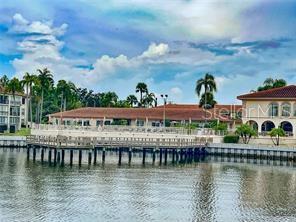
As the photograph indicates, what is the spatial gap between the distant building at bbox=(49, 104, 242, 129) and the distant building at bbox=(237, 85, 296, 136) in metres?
10.4

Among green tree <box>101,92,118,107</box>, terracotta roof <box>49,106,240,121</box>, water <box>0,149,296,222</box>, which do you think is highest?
green tree <box>101,92,118,107</box>

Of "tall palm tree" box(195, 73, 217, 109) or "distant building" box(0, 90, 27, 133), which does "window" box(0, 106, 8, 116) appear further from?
"tall palm tree" box(195, 73, 217, 109)

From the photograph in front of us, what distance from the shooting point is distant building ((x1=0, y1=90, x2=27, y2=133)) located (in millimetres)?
120125

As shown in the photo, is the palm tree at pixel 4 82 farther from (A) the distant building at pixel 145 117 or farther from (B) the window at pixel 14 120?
(A) the distant building at pixel 145 117

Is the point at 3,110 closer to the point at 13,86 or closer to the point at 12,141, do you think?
the point at 13,86

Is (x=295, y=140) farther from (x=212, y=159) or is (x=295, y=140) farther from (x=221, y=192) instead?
(x=221, y=192)

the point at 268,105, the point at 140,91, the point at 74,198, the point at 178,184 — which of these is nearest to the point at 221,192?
the point at 178,184

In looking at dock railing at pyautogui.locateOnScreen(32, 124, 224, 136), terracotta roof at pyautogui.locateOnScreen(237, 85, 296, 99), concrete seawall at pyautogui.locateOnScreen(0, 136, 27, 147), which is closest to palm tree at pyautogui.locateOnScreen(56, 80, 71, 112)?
concrete seawall at pyautogui.locateOnScreen(0, 136, 27, 147)

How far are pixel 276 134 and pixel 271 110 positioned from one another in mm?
10308

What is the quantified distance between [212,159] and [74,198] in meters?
43.2

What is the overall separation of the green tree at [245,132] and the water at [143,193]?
78.1ft

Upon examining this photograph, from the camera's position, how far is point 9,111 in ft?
400

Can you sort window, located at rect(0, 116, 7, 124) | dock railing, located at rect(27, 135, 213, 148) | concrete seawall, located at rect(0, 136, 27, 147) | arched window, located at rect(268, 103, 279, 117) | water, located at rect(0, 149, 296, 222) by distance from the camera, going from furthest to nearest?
1. window, located at rect(0, 116, 7, 124)
2. arched window, located at rect(268, 103, 279, 117)
3. concrete seawall, located at rect(0, 136, 27, 147)
4. dock railing, located at rect(27, 135, 213, 148)
5. water, located at rect(0, 149, 296, 222)

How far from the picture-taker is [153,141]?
77.3 meters
